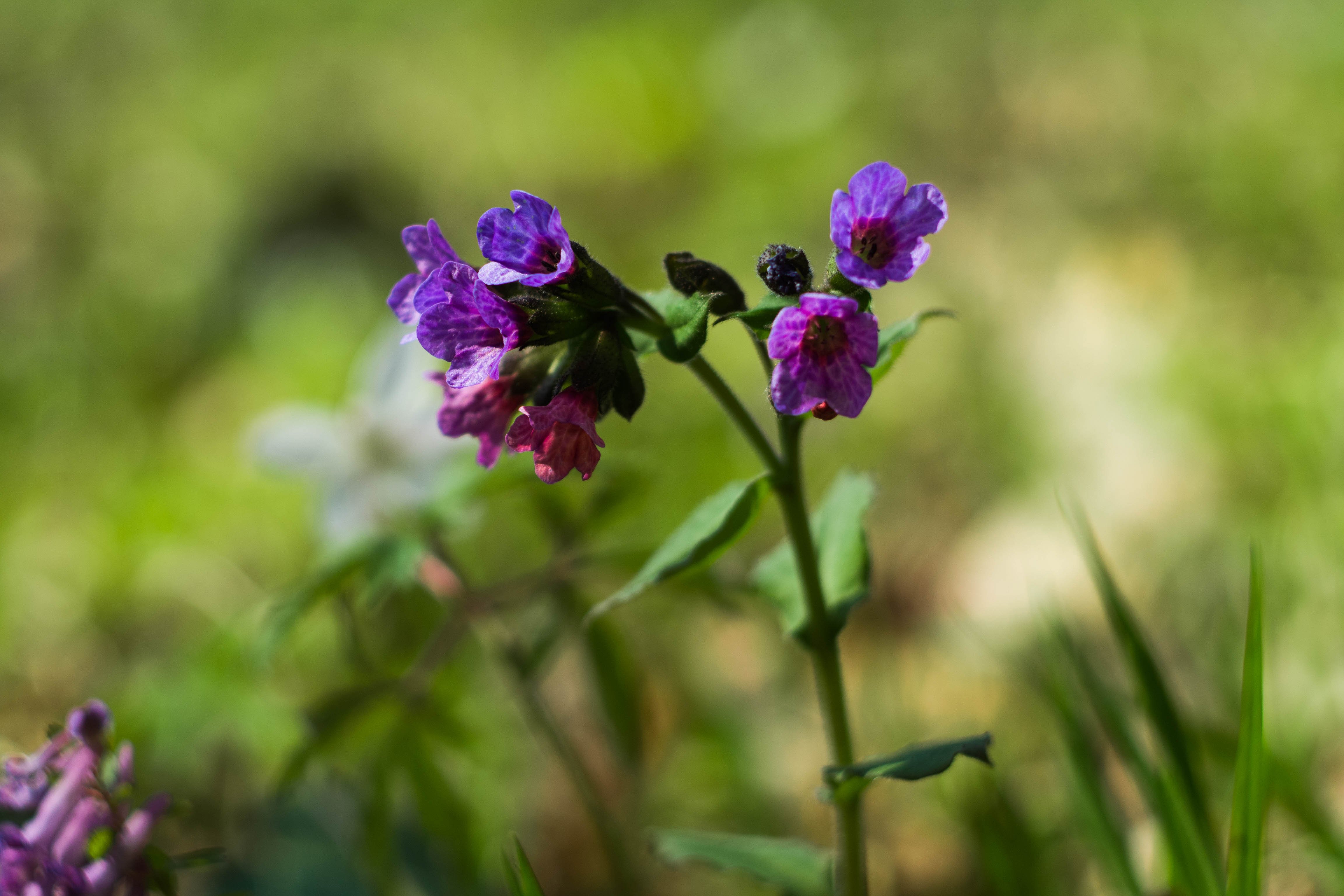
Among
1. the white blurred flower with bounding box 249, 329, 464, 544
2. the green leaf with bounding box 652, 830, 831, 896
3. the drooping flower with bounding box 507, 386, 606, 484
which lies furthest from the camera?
the white blurred flower with bounding box 249, 329, 464, 544

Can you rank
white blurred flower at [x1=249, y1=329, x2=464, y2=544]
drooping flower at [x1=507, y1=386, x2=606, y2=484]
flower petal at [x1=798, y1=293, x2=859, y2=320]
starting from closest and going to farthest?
1. flower petal at [x1=798, y1=293, x2=859, y2=320]
2. drooping flower at [x1=507, y1=386, x2=606, y2=484]
3. white blurred flower at [x1=249, y1=329, x2=464, y2=544]

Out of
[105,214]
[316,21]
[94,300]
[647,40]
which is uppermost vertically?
[316,21]

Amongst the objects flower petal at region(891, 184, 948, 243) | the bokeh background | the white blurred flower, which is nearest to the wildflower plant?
flower petal at region(891, 184, 948, 243)

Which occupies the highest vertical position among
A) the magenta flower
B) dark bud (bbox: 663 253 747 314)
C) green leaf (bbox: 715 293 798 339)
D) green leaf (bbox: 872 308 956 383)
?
dark bud (bbox: 663 253 747 314)

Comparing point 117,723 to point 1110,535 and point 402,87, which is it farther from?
point 402,87

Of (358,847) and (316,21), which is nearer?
(358,847)

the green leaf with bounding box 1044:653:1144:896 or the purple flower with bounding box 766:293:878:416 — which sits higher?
the purple flower with bounding box 766:293:878:416

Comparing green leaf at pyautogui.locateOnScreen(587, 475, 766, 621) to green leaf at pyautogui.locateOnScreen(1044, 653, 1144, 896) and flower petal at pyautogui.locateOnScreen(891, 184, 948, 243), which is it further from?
green leaf at pyautogui.locateOnScreen(1044, 653, 1144, 896)

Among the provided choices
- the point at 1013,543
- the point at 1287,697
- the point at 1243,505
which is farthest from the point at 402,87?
the point at 1287,697
